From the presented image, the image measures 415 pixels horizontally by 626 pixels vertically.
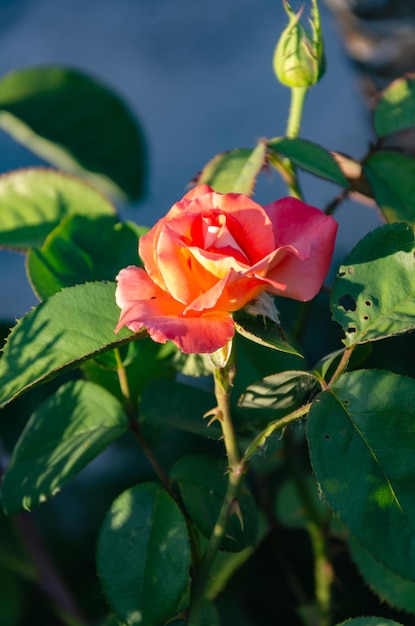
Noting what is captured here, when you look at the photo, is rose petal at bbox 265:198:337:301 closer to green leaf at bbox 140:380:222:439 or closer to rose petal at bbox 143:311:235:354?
rose petal at bbox 143:311:235:354

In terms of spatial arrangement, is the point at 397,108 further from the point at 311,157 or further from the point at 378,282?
the point at 378,282

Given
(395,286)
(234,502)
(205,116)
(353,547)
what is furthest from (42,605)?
(205,116)

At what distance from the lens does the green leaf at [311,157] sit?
587 millimetres

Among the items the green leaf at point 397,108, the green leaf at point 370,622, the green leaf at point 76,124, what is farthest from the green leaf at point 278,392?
the green leaf at point 76,124

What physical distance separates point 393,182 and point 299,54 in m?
0.12

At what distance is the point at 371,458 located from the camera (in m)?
0.46

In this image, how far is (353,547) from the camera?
73 centimetres

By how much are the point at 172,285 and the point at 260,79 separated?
104cm

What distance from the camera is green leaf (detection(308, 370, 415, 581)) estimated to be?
17.4 inches

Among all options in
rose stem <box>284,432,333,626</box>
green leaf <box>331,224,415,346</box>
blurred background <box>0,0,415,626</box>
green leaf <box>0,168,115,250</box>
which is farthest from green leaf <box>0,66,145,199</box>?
green leaf <box>331,224,415,346</box>

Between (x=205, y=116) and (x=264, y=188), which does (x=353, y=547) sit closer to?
(x=264, y=188)

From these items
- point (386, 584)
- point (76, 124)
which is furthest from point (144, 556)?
A: point (76, 124)

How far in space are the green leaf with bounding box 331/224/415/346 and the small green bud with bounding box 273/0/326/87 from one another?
0.56 ft

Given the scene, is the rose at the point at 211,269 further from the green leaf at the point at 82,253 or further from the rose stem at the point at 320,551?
the rose stem at the point at 320,551
